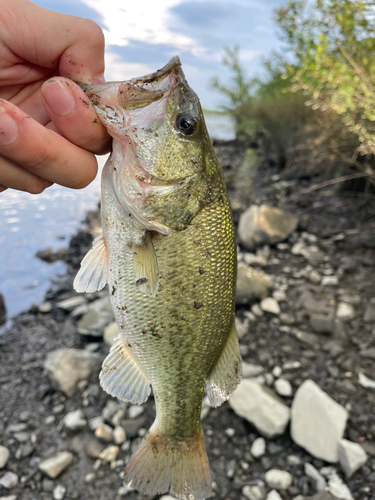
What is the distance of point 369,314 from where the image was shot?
4258mm

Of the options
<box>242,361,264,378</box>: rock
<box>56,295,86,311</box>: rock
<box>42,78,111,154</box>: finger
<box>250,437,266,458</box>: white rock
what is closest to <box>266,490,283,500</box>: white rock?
<box>250,437,266,458</box>: white rock

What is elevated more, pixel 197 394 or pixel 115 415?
pixel 197 394

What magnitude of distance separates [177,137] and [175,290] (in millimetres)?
717

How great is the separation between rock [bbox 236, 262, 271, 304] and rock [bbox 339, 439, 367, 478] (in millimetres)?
1932

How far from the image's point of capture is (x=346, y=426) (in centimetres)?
307

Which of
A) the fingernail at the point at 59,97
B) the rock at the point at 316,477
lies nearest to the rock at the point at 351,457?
the rock at the point at 316,477

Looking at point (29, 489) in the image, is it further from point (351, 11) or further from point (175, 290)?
point (351, 11)

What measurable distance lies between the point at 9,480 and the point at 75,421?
637 mm

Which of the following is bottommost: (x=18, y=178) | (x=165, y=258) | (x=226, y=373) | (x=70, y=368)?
(x=70, y=368)

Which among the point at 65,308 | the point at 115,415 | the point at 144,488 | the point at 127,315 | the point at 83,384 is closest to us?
the point at 127,315

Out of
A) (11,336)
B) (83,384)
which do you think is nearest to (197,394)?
(83,384)

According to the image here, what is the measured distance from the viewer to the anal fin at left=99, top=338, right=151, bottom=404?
6.15 feet

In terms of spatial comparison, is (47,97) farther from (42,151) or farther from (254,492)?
(254,492)

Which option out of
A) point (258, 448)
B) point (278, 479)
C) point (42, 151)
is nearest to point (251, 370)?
point (258, 448)
